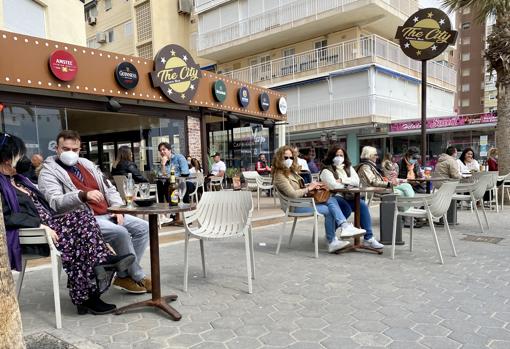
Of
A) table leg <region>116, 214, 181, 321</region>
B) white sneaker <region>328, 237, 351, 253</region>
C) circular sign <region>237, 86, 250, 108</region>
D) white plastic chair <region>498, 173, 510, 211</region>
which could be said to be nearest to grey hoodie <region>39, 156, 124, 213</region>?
table leg <region>116, 214, 181, 321</region>

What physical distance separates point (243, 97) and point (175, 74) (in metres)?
2.60

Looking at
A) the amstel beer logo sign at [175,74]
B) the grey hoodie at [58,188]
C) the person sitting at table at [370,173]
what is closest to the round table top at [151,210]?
the grey hoodie at [58,188]

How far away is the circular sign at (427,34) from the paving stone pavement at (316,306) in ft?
15.0

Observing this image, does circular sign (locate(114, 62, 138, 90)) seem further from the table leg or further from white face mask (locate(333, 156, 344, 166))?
the table leg

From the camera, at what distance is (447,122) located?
1823cm

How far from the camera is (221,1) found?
2405 centimetres

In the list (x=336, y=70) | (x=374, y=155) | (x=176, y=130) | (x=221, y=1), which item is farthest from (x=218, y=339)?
(x=221, y=1)

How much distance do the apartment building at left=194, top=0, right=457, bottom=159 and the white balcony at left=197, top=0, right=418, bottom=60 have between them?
0.05 m

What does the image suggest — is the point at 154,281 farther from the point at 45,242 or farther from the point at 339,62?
the point at 339,62

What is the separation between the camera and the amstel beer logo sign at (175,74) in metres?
8.97

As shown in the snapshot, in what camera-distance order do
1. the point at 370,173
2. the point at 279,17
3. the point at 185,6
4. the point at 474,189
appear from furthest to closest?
1. the point at 185,6
2. the point at 279,17
3. the point at 474,189
4. the point at 370,173

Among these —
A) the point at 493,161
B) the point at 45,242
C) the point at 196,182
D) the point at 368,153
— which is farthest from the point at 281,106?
the point at 45,242

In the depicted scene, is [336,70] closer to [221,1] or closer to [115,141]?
[221,1]

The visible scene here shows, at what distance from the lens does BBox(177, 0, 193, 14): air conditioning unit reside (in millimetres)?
26438
